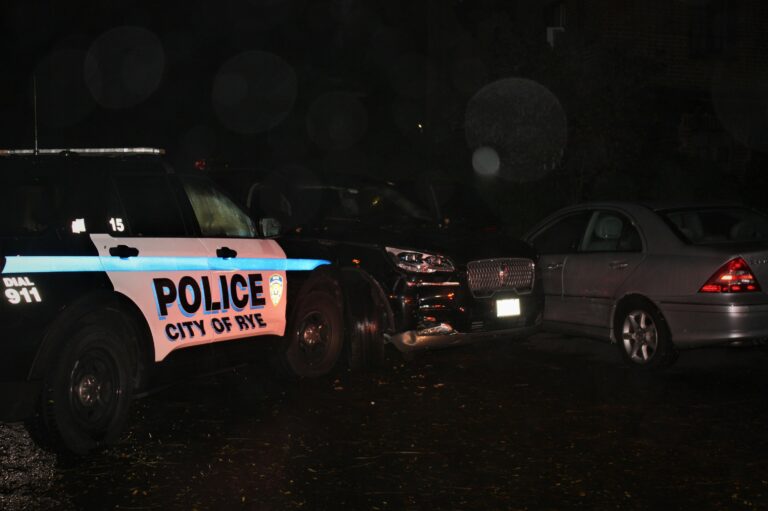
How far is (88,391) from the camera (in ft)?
19.5

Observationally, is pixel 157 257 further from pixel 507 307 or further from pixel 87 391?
pixel 507 307

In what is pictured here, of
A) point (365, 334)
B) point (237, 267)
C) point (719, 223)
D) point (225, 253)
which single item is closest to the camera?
point (225, 253)

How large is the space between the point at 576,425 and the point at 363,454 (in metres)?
1.64

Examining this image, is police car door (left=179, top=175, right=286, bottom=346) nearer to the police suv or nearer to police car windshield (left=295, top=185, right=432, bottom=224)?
the police suv

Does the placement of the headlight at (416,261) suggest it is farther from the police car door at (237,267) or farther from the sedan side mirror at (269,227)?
the sedan side mirror at (269,227)

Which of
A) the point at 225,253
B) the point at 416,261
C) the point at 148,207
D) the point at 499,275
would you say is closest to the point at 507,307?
the point at 499,275

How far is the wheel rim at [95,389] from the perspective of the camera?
5.84 metres

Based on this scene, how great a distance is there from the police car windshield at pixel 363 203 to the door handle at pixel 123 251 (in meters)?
3.56

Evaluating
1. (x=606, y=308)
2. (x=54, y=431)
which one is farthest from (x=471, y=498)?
(x=606, y=308)

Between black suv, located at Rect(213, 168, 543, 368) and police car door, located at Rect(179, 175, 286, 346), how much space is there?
0.81 feet

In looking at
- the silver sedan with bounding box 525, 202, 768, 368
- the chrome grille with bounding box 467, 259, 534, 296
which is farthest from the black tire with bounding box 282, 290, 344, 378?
the silver sedan with bounding box 525, 202, 768, 368

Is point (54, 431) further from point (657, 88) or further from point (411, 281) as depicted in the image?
point (657, 88)

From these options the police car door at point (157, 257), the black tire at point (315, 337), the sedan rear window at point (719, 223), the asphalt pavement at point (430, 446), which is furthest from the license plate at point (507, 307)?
the police car door at point (157, 257)

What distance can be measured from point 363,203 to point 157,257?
384 centimetres
